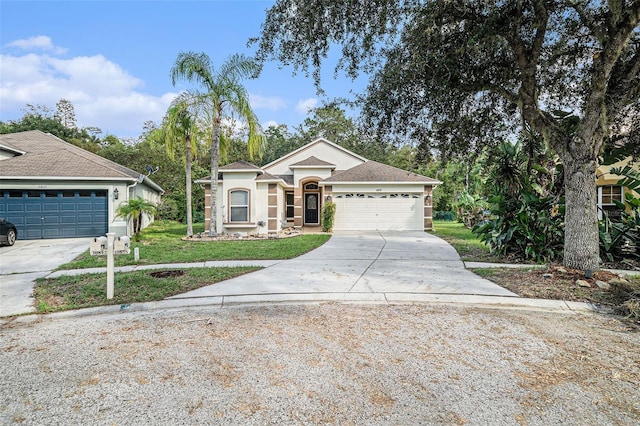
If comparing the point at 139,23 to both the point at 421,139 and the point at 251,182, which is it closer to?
the point at 251,182

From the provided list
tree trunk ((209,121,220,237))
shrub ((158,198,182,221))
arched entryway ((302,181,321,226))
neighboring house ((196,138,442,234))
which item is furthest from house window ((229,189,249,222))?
shrub ((158,198,182,221))

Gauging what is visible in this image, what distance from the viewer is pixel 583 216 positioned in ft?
22.5

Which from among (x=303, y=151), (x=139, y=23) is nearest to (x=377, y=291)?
(x=139, y=23)

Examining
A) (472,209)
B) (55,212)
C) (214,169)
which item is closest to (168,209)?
(55,212)

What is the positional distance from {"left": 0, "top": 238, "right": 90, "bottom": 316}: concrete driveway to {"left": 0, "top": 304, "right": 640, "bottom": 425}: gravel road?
134 cm

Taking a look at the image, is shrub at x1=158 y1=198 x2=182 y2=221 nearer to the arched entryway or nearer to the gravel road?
the arched entryway

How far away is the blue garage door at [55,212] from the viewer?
45.8 ft

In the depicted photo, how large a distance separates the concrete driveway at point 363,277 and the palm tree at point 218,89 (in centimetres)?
697

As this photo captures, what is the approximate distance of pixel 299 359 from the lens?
11.4 ft

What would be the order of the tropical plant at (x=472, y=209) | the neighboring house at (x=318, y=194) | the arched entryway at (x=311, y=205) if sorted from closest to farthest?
1. the neighboring house at (x=318, y=194)
2. the tropical plant at (x=472, y=209)
3. the arched entryway at (x=311, y=205)

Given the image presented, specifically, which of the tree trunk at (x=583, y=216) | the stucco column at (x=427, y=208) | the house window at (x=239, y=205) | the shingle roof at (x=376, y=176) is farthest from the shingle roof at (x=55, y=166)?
the tree trunk at (x=583, y=216)

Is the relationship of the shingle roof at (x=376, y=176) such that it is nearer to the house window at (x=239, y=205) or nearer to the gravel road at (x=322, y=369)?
the house window at (x=239, y=205)

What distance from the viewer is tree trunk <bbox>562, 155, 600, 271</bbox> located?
683 cm

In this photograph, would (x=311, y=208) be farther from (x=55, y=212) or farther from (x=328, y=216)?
(x=55, y=212)
